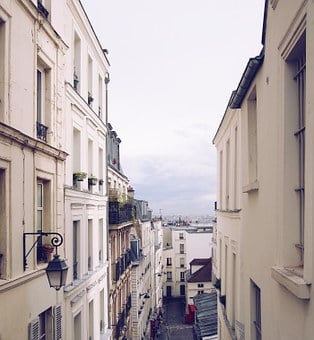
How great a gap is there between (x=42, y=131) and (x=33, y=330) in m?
3.98

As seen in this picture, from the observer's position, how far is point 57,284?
8969 mm

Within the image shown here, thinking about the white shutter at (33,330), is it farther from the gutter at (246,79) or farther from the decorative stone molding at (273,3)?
the decorative stone molding at (273,3)

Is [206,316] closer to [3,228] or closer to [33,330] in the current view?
[33,330]

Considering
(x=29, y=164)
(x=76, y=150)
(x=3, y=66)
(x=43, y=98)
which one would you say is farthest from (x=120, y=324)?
(x=3, y=66)

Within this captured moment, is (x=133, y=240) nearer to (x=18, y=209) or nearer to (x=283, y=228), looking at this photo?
(x=18, y=209)

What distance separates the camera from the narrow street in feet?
161

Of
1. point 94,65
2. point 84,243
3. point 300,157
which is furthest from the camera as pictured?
point 94,65

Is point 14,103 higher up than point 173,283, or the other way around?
point 14,103

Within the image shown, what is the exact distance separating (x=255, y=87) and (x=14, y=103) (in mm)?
4237

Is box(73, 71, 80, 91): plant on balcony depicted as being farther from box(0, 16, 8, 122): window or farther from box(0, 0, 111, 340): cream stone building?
box(0, 16, 8, 122): window

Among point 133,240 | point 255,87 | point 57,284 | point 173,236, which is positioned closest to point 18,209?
point 57,284

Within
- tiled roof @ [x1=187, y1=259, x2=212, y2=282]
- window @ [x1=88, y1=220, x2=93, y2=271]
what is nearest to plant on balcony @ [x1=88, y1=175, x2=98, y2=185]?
window @ [x1=88, y1=220, x2=93, y2=271]

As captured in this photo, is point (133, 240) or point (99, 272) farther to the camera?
point (133, 240)

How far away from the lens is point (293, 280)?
18.0 ft
